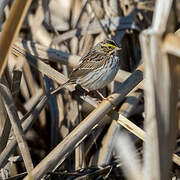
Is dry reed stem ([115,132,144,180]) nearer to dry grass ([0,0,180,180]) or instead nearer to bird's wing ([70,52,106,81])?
dry grass ([0,0,180,180])

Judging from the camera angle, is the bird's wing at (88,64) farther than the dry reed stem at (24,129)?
Yes

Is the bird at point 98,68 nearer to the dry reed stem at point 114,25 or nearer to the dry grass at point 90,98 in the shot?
the dry grass at point 90,98

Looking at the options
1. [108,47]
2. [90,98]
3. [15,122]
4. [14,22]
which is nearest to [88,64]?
[108,47]

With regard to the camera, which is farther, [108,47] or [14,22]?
[108,47]

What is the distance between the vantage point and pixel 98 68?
4051 millimetres

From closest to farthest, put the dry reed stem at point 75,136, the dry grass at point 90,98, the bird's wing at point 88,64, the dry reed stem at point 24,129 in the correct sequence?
the dry grass at point 90,98, the dry reed stem at point 75,136, the dry reed stem at point 24,129, the bird's wing at point 88,64

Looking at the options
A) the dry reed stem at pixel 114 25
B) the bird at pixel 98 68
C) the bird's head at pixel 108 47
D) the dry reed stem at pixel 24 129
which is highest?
the dry reed stem at pixel 114 25

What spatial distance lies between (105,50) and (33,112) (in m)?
1.24

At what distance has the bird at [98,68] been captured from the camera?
3.83 m

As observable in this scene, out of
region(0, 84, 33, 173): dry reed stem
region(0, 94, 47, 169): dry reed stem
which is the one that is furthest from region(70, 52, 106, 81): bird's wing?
region(0, 84, 33, 173): dry reed stem

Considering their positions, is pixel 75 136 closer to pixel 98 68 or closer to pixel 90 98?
pixel 90 98

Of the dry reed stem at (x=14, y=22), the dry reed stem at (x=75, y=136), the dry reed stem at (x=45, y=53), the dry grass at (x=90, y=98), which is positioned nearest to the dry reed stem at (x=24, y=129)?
the dry grass at (x=90, y=98)

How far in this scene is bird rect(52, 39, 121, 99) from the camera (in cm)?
383

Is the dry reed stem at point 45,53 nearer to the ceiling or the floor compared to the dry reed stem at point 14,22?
nearer to the floor
